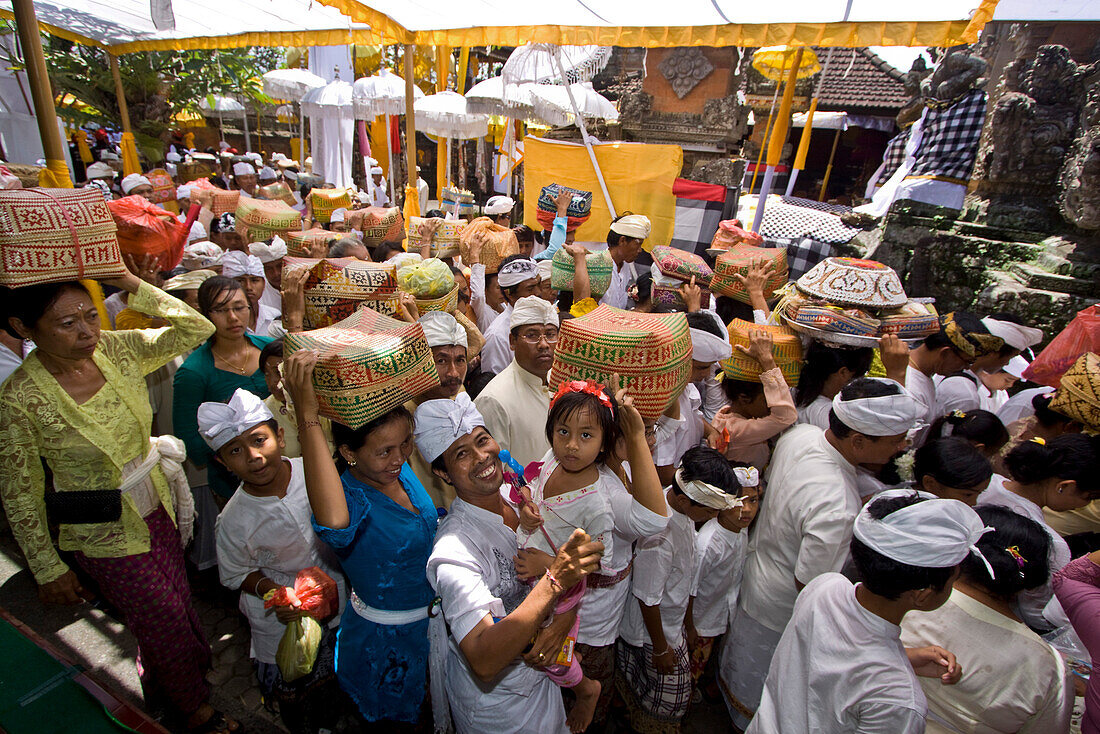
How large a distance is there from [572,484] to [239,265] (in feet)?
11.5

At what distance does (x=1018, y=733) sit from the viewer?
1851mm

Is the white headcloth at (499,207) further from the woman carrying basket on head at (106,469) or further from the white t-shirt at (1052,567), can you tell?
the white t-shirt at (1052,567)

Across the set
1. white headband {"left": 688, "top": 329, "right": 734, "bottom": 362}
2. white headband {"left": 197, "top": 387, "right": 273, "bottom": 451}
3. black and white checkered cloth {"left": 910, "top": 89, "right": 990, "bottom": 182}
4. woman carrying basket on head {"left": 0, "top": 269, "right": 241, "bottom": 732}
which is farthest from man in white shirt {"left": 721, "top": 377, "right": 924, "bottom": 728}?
black and white checkered cloth {"left": 910, "top": 89, "right": 990, "bottom": 182}

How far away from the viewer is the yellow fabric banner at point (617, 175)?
20.6ft

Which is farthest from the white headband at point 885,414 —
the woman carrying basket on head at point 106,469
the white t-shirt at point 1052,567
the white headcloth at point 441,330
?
the woman carrying basket on head at point 106,469

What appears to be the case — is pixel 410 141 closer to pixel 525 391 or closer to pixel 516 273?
pixel 516 273

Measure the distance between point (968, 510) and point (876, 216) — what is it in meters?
9.39

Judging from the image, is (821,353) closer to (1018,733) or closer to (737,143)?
(1018,733)

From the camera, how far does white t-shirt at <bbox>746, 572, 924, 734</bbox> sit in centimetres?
158

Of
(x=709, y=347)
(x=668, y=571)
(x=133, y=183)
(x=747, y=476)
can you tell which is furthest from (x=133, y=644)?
(x=133, y=183)

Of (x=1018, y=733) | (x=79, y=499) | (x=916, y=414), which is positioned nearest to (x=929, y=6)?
(x=916, y=414)

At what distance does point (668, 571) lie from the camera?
2.29 m

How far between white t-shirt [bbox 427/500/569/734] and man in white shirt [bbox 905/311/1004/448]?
2.59 m

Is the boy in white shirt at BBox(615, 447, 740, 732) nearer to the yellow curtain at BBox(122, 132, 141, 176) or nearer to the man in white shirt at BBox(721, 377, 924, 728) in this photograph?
the man in white shirt at BBox(721, 377, 924, 728)
